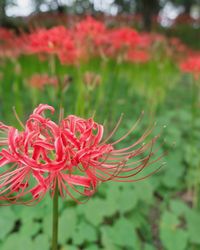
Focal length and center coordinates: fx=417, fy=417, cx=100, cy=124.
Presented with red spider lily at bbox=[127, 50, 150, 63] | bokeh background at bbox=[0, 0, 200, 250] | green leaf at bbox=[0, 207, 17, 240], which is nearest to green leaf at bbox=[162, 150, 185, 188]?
bokeh background at bbox=[0, 0, 200, 250]

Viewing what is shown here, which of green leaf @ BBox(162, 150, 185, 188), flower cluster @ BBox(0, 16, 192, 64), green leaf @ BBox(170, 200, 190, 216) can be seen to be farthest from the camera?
green leaf @ BBox(162, 150, 185, 188)

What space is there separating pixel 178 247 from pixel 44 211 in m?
0.46

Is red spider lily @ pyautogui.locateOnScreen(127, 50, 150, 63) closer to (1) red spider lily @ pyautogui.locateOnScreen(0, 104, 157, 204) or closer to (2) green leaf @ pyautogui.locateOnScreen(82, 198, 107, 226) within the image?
(2) green leaf @ pyautogui.locateOnScreen(82, 198, 107, 226)

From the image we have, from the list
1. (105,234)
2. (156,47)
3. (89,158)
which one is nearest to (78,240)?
(105,234)

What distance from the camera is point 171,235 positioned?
1304mm

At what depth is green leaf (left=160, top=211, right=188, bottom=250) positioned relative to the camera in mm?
1266

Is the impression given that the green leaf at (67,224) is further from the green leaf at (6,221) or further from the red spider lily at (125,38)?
the red spider lily at (125,38)

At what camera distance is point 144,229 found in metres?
1.58

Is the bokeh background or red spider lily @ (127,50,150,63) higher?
red spider lily @ (127,50,150,63)

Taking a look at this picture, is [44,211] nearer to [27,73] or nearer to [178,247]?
[178,247]

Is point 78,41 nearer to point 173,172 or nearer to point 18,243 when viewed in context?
point 173,172

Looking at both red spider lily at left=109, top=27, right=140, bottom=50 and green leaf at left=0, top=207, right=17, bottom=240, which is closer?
green leaf at left=0, top=207, right=17, bottom=240

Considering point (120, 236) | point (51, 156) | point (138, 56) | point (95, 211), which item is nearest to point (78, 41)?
point (95, 211)

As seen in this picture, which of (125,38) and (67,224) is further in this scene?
(125,38)
